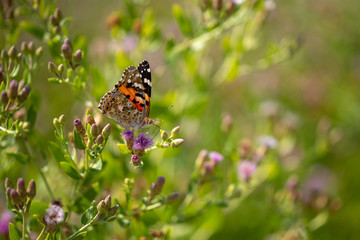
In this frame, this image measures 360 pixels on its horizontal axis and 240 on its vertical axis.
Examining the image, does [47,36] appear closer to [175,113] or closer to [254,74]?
[175,113]

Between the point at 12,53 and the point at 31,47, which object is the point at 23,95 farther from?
the point at 31,47

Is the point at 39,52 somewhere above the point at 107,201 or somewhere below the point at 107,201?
above

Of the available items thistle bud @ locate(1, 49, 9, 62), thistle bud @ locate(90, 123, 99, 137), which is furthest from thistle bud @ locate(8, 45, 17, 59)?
thistle bud @ locate(90, 123, 99, 137)

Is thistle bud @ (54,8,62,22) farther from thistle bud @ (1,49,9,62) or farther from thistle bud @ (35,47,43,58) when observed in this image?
thistle bud @ (1,49,9,62)

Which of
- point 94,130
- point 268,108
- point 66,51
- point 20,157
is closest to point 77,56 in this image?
point 66,51

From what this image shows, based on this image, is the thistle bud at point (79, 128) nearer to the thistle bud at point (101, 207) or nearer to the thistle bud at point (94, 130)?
the thistle bud at point (94, 130)

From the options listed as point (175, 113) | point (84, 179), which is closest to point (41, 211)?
point (84, 179)
